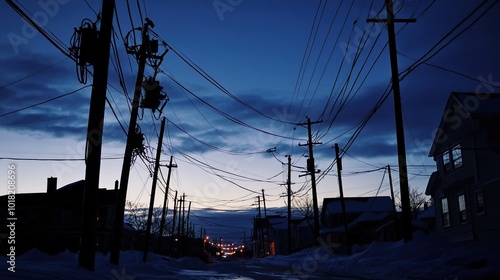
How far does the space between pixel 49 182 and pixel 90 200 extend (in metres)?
48.6

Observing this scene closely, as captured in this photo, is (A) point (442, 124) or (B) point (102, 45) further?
(A) point (442, 124)

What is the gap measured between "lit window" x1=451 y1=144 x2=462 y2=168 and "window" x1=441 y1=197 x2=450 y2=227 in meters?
3.55

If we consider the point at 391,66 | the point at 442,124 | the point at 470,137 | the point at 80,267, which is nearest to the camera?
the point at 80,267

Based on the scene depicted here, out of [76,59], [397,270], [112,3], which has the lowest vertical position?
[397,270]

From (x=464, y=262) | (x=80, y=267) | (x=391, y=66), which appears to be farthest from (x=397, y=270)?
(x=80, y=267)

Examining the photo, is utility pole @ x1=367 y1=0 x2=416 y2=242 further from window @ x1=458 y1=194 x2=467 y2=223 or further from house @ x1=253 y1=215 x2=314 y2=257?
house @ x1=253 y1=215 x2=314 y2=257

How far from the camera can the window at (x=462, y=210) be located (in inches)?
1143

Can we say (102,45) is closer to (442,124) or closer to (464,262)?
(464,262)

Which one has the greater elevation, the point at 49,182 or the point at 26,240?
the point at 49,182

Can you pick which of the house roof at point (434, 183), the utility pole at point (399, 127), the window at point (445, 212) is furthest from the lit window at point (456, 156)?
the utility pole at point (399, 127)

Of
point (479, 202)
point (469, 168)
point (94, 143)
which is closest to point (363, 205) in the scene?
point (469, 168)

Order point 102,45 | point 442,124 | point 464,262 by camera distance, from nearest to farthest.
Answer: point 102,45 → point 464,262 → point 442,124

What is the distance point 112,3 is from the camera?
12.8m

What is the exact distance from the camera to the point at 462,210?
29359mm
